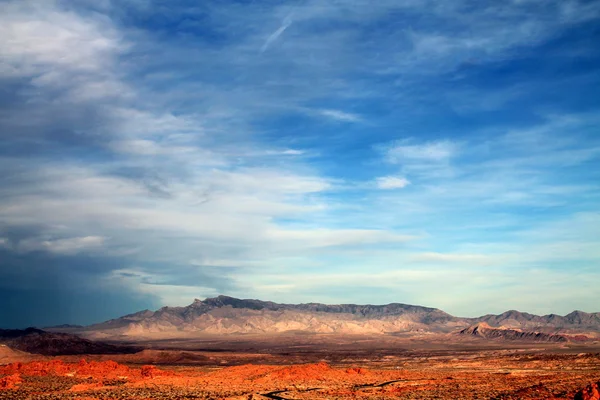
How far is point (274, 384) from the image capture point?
51.6 metres

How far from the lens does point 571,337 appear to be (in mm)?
177875

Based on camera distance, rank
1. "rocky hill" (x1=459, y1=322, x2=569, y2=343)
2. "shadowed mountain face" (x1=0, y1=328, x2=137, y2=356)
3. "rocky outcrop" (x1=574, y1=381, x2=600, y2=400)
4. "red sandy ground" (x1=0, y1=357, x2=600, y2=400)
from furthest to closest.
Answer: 1. "rocky hill" (x1=459, y1=322, x2=569, y2=343)
2. "shadowed mountain face" (x1=0, y1=328, x2=137, y2=356)
3. "red sandy ground" (x1=0, y1=357, x2=600, y2=400)
4. "rocky outcrop" (x1=574, y1=381, x2=600, y2=400)

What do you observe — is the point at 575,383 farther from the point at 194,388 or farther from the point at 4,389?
the point at 4,389

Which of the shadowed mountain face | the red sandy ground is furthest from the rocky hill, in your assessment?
the shadowed mountain face

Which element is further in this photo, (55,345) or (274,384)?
(55,345)

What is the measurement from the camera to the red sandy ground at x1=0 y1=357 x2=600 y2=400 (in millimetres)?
40875

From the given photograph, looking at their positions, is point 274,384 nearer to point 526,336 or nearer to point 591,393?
point 591,393

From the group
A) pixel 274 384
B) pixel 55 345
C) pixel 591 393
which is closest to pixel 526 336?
pixel 55 345

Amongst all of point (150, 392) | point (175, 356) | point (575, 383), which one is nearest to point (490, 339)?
point (175, 356)

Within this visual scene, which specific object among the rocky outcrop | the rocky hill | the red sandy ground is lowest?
the rocky hill

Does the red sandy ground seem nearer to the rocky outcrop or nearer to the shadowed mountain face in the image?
the rocky outcrop

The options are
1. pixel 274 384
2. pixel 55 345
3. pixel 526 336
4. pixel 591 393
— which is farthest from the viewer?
pixel 526 336

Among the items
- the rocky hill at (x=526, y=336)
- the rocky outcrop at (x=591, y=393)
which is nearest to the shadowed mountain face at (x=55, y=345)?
the rocky outcrop at (x=591, y=393)

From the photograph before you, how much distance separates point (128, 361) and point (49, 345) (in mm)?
39445
